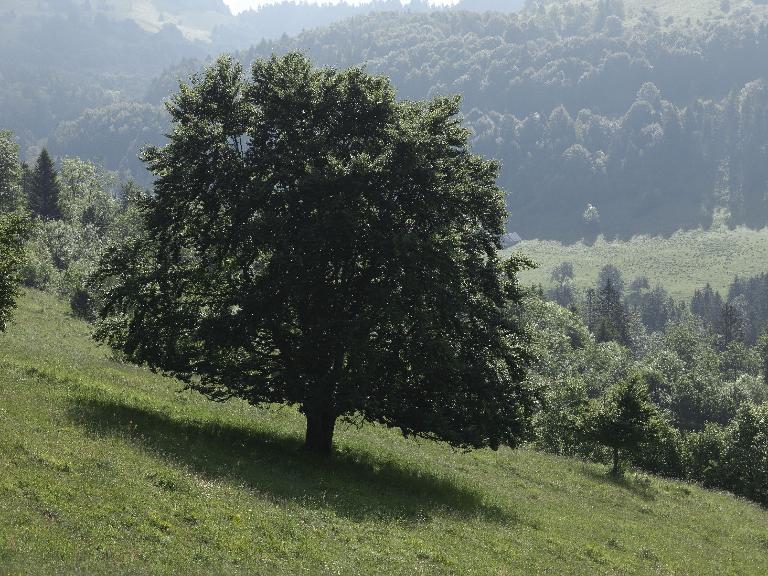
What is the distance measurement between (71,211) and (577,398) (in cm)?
10963

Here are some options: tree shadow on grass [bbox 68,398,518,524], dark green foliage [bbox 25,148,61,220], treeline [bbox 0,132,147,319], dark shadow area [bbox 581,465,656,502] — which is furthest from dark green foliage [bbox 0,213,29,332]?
dark green foliage [bbox 25,148,61,220]

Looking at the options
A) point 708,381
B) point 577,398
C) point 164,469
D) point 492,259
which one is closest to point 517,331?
point 492,259

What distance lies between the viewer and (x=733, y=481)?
62906mm

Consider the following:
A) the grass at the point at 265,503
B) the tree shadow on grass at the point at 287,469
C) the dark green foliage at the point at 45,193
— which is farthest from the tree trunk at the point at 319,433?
the dark green foliage at the point at 45,193

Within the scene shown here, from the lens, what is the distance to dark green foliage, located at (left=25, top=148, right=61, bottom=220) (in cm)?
13989

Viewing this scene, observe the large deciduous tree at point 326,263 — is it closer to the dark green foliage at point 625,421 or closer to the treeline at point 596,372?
the treeline at point 596,372

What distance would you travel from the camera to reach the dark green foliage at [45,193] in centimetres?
13989

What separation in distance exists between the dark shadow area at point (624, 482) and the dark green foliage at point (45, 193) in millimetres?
124326

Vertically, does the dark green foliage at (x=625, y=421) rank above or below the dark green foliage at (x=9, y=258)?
below

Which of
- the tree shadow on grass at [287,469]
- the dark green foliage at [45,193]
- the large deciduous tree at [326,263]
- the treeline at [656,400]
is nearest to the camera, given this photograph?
the tree shadow on grass at [287,469]

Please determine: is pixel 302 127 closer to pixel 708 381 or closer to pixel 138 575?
pixel 138 575

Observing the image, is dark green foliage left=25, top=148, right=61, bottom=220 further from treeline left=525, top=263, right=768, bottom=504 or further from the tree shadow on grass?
the tree shadow on grass

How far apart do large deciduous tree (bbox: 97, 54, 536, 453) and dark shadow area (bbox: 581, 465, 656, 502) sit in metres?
18.2

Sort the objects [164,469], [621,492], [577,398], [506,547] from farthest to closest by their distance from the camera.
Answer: [577,398]
[621,492]
[506,547]
[164,469]
